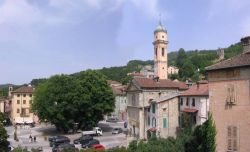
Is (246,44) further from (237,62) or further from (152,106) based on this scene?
(152,106)

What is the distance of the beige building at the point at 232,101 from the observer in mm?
27053

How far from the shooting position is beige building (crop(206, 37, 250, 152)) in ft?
88.8

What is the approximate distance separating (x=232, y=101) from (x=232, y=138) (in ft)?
8.81

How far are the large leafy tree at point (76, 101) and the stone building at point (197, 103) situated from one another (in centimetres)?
2209

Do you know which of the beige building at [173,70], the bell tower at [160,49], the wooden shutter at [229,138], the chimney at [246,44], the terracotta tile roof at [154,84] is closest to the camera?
the wooden shutter at [229,138]

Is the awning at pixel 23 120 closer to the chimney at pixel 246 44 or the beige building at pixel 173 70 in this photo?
the beige building at pixel 173 70

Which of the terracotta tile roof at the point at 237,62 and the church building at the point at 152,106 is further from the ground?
the terracotta tile roof at the point at 237,62

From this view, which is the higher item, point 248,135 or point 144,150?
point 248,135

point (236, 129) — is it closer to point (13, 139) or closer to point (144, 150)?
point (144, 150)

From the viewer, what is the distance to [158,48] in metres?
109

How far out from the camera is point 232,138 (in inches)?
1112

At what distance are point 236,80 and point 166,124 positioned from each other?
3249cm

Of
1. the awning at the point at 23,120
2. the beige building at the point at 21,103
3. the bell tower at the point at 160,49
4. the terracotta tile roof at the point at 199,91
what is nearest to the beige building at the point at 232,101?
the terracotta tile roof at the point at 199,91

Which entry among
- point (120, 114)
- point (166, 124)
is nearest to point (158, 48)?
point (120, 114)
